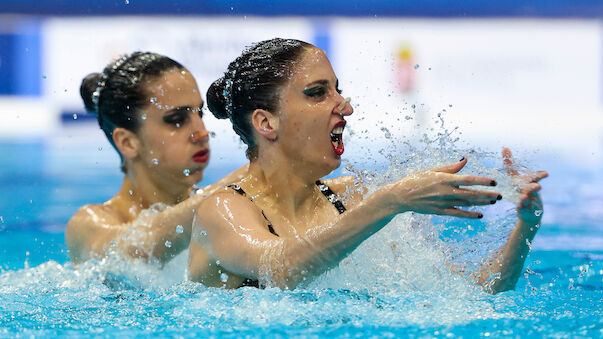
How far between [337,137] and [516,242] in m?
0.71

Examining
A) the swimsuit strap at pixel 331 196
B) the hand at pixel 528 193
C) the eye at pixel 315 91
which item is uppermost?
the eye at pixel 315 91

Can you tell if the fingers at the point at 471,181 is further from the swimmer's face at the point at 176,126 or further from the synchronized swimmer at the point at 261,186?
the swimmer's face at the point at 176,126

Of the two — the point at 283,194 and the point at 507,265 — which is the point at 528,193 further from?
the point at 283,194

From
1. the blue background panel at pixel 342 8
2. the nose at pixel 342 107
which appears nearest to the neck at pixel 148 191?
the nose at pixel 342 107

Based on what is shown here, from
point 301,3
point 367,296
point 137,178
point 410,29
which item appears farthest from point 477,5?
point 367,296

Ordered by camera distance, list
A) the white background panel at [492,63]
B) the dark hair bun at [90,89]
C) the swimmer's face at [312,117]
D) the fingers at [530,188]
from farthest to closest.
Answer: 1. the white background panel at [492,63]
2. the dark hair bun at [90,89]
3. the swimmer's face at [312,117]
4. the fingers at [530,188]

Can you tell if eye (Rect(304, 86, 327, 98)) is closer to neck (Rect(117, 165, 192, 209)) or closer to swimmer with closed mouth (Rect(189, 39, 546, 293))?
swimmer with closed mouth (Rect(189, 39, 546, 293))

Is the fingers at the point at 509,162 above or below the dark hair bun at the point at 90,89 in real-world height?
above

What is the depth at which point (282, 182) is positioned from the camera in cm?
262

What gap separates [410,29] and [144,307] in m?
11.4

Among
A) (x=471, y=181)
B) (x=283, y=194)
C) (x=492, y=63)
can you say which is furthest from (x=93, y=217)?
(x=492, y=63)

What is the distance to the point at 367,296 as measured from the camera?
2.51 meters

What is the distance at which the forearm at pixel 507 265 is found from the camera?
8.32ft

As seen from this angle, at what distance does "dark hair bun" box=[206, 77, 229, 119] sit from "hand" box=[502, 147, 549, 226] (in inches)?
39.5
